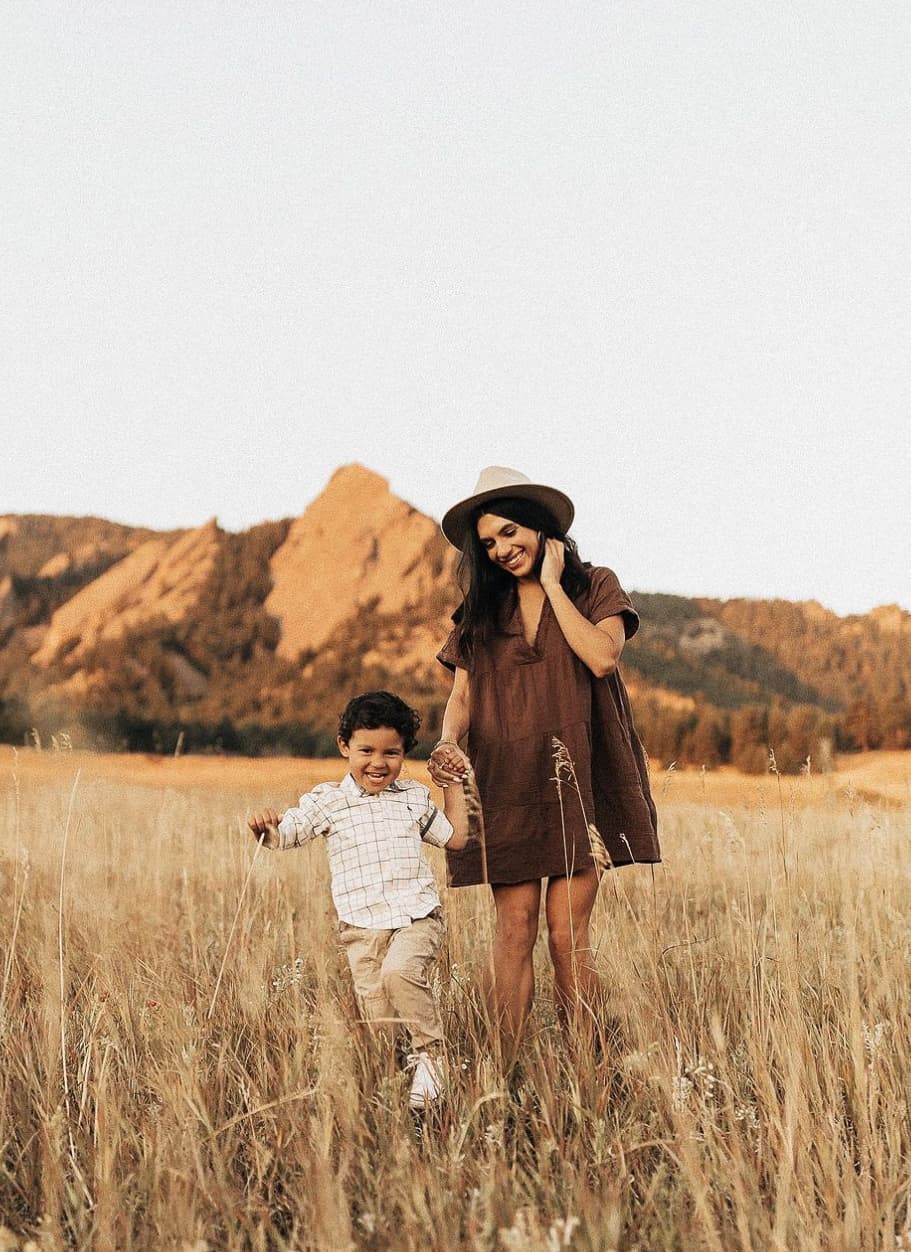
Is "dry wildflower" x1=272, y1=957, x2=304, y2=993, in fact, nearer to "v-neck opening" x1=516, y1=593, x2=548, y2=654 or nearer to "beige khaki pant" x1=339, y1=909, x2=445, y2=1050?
"beige khaki pant" x1=339, y1=909, x2=445, y2=1050

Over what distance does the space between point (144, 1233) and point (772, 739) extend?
22.6 metres

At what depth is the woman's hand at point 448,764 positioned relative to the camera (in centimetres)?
301

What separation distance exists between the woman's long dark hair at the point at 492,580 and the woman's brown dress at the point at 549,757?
4 centimetres

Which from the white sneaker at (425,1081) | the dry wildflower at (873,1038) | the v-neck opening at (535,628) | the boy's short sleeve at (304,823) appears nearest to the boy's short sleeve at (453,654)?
the v-neck opening at (535,628)

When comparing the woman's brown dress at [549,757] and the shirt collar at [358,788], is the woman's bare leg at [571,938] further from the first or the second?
the shirt collar at [358,788]

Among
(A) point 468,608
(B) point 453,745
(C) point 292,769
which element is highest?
(A) point 468,608

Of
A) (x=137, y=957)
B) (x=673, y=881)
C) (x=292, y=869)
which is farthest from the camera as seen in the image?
(x=292, y=869)

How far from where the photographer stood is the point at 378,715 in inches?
118

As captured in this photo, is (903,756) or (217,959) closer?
(217,959)

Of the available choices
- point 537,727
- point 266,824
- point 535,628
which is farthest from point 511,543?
point 266,824

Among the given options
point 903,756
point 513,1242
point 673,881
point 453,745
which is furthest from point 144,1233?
point 903,756

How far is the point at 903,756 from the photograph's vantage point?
22.1 meters

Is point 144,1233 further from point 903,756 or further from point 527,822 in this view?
point 903,756

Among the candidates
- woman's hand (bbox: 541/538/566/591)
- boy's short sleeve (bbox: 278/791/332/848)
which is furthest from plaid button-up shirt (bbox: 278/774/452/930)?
woman's hand (bbox: 541/538/566/591)
